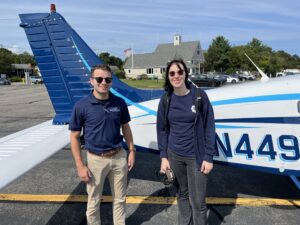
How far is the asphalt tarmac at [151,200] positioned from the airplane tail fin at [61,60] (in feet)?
3.66

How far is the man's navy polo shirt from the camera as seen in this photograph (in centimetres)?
290

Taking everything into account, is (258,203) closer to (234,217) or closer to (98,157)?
(234,217)

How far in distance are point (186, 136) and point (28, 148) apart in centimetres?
166

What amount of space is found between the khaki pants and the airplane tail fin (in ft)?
6.02

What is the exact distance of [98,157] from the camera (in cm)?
301

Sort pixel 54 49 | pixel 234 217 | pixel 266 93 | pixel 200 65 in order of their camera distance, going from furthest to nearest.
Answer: pixel 200 65
pixel 54 49
pixel 234 217
pixel 266 93

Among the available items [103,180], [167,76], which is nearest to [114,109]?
[167,76]

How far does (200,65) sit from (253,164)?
82330 mm

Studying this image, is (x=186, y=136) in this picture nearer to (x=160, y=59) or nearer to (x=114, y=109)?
(x=114, y=109)

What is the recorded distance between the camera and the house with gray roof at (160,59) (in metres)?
81.9

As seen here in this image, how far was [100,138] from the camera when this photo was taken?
2.97m

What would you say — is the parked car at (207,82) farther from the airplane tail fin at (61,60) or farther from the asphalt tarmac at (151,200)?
the airplane tail fin at (61,60)

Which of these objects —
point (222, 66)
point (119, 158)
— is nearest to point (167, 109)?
point (119, 158)

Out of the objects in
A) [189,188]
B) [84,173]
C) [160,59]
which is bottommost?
[189,188]
